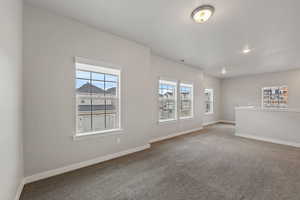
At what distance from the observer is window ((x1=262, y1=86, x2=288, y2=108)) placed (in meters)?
6.60

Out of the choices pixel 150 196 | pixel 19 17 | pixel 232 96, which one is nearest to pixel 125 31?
pixel 19 17

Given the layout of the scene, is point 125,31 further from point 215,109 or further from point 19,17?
point 215,109

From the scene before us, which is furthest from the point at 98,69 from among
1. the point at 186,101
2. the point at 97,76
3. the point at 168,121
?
the point at 186,101

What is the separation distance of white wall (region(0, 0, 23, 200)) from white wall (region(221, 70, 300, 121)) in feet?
31.7

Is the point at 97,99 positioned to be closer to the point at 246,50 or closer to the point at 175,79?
the point at 175,79

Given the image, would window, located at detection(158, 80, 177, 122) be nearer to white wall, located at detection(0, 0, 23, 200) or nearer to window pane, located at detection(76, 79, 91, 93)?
window pane, located at detection(76, 79, 91, 93)

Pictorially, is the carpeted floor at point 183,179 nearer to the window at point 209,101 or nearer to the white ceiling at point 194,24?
the white ceiling at point 194,24

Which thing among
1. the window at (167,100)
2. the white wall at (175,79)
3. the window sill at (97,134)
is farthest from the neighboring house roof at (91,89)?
the window at (167,100)

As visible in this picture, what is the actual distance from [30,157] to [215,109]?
877 cm

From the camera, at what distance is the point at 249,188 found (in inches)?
81.4

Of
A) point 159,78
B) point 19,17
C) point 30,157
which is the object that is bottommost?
point 30,157

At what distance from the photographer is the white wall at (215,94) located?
7648mm

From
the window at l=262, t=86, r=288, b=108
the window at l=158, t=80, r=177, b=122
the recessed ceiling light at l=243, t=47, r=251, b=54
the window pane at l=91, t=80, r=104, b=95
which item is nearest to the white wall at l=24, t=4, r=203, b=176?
the window pane at l=91, t=80, r=104, b=95

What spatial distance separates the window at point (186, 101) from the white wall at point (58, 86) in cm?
279
